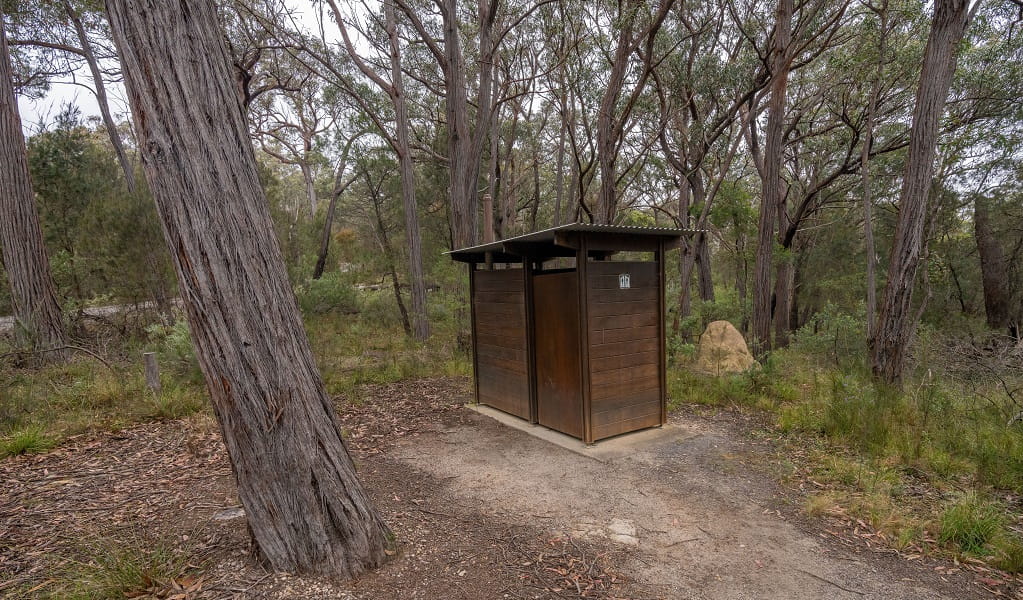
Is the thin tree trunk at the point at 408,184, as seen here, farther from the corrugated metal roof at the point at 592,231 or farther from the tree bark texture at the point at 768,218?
the tree bark texture at the point at 768,218

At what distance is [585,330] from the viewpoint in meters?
4.00

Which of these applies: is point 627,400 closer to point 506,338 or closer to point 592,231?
point 506,338

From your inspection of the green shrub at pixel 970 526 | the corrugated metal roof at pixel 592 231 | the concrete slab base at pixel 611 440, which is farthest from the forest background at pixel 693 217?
the corrugated metal roof at pixel 592 231

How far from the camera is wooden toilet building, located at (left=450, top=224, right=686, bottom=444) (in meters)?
4.04

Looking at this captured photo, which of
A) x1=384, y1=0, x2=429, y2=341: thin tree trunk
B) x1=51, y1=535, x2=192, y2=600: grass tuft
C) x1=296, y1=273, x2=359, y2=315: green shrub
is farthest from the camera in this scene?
x1=296, y1=273, x2=359, y2=315: green shrub

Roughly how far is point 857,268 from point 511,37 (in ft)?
41.3

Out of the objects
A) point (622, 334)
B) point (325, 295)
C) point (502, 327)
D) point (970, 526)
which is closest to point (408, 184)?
point (325, 295)

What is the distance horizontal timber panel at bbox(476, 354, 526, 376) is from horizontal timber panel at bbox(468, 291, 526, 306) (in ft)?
2.09

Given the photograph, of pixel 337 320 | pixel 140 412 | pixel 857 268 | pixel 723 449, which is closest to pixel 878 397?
pixel 723 449

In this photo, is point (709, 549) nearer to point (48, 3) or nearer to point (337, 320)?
point (337, 320)

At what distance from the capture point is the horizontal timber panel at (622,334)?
407 cm

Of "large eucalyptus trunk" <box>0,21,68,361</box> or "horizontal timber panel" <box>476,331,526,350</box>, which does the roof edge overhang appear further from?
"large eucalyptus trunk" <box>0,21,68,361</box>

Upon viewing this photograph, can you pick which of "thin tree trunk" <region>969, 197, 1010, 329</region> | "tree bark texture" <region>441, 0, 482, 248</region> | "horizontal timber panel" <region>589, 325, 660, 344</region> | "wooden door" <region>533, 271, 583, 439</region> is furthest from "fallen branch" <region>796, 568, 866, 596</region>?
"thin tree trunk" <region>969, 197, 1010, 329</region>

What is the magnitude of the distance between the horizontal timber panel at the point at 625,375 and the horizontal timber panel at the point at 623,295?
2.04ft
